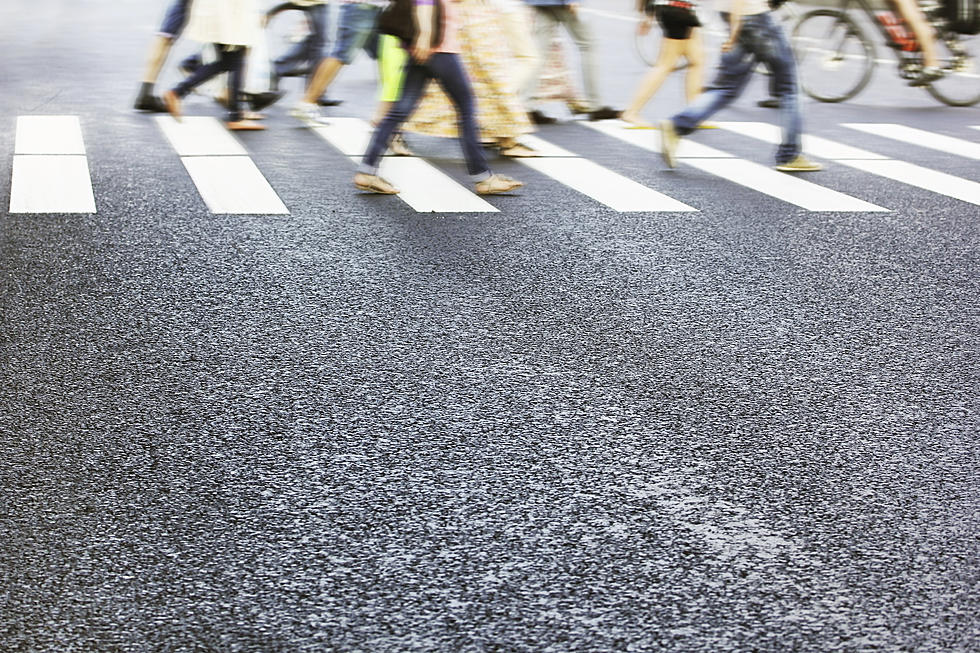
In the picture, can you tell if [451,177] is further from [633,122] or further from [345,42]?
[633,122]

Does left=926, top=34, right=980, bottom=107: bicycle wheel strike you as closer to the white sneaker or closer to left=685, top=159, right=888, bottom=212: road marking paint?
left=685, top=159, right=888, bottom=212: road marking paint

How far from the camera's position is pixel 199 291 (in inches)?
243

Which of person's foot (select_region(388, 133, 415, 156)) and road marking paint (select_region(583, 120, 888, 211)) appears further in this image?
person's foot (select_region(388, 133, 415, 156))

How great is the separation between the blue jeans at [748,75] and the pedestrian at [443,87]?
1.82 metres

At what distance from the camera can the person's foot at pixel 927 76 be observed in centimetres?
1341

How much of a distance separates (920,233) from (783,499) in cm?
440

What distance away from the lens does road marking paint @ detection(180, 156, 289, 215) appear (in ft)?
26.2

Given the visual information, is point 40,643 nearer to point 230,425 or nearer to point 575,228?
point 230,425

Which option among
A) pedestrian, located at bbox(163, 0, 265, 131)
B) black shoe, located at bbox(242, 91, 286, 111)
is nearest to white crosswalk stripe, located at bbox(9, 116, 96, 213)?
pedestrian, located at bbox(163, 0, 265, 131)

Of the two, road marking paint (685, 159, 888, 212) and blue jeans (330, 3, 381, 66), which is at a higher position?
blue jeans (330, 3, 381, 66)

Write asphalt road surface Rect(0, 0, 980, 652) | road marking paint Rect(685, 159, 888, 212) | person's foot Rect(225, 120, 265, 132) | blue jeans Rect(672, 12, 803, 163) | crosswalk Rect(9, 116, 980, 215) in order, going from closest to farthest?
asphalt road surface Rect(0, 0, 980, 652) < crosswalk Rect(9, 116, 980, 215) < road marking paint Rect(685, 159, 888, 212) < blue jeans Rect(672, 12, 803, 163) < person's foot Rect(225, 120, 265, 132)

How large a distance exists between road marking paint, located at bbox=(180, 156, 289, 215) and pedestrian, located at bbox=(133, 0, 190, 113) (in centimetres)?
215

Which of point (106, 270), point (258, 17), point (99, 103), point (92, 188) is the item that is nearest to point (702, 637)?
point (106, 270)

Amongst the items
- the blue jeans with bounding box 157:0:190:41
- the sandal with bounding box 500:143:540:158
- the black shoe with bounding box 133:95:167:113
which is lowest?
the sandal with bounding box 500:143:540:158
